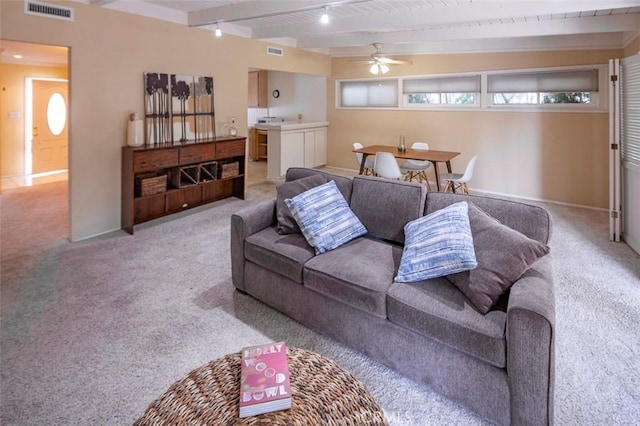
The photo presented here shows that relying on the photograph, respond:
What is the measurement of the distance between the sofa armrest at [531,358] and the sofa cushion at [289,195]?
1.67m

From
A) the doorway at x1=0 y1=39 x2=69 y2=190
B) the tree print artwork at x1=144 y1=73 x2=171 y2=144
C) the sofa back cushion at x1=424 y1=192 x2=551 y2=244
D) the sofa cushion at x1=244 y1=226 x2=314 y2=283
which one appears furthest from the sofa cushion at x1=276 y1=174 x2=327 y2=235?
the doorway at x1=0 y1=39 x2=69 y2=190

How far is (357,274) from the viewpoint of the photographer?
2283 mm

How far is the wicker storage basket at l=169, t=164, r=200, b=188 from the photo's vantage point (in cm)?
516

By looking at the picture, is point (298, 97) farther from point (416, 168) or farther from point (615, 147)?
point (615, 147)

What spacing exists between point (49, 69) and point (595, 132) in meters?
9.98

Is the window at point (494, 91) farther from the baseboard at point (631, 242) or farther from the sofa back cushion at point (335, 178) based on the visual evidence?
the sofa back cushion at point (335, 178)

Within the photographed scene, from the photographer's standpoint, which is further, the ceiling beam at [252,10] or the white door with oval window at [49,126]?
the white door with oval window at [49,126]

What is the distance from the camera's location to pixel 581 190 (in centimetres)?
596

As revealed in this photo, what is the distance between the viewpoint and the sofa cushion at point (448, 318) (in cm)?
176

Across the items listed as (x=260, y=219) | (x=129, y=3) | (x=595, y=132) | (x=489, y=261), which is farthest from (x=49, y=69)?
(x=595, y=132)

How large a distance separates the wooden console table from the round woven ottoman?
12.0ft

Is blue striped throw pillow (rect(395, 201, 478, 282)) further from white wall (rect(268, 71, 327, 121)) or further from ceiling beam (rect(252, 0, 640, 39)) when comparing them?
white wall (rect(268, 71, 327, 121))

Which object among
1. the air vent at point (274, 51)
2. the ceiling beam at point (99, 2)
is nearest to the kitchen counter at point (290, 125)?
the air vent at point (274, 51)

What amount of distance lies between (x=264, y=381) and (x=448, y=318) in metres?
0.97
